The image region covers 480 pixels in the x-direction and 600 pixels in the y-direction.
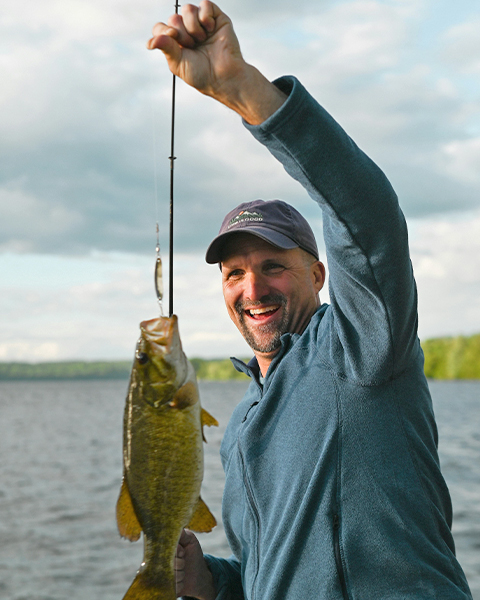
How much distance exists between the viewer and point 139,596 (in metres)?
2.50

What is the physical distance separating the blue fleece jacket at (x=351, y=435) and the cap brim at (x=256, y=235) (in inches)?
22.9

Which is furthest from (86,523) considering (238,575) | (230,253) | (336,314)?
(336,314)

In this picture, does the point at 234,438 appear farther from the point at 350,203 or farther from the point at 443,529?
the point at 350,203

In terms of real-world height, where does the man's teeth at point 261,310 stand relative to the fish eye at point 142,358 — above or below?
above

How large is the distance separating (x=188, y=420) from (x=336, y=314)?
777mm

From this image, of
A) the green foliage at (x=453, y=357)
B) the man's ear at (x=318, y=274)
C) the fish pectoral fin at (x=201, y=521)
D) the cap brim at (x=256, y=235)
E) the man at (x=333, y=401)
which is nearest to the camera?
the man at (x=333, y=401)

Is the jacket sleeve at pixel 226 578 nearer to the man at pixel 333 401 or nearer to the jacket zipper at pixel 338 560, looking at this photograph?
the man at pixel 333 401

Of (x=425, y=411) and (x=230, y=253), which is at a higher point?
(x=230, y=253)

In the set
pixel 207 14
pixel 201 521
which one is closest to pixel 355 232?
pixel 207 14

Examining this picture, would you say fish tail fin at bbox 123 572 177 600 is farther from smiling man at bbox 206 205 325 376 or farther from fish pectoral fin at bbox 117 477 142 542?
smiling man at bbox 206 205 325 376

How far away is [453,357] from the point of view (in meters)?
80.1

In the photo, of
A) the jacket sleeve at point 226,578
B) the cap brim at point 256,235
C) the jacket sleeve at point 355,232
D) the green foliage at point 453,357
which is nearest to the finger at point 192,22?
the jacket sleeve at point 355,232

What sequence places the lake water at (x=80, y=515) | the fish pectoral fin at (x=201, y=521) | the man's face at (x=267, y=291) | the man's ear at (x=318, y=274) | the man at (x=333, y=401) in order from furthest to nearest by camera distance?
1. the lake water at (x=80, y=515)
2. the man's ear at (x=318, y=274)
3. the man's face at (x=267, y=291)
4. the fish pectoral fin at (x=201, y=521)
5. the man at (x=333, y=401)

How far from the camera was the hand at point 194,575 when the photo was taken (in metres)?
3.72
